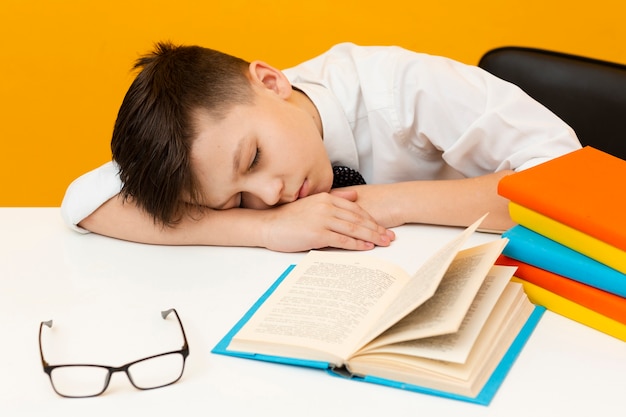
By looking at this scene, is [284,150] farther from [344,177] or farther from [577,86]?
[577,86]

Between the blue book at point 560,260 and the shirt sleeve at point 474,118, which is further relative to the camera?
the shirt sleeve at point 474,118

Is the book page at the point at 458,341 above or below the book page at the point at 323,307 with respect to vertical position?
above

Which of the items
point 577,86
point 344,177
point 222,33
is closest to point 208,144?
point 344,177

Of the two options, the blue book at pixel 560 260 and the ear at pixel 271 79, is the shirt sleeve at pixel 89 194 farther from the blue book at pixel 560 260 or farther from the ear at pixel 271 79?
the blue book at pixel 560 260

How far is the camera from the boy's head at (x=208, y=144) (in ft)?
3.57

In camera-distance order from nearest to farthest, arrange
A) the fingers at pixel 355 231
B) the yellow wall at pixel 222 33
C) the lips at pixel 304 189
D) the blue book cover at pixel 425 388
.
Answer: the blue book cover at pixel 425 388 → the fingers at pixel 355 231 → the lips at pixel 304 189 → the yellow wall at pixel 222 33

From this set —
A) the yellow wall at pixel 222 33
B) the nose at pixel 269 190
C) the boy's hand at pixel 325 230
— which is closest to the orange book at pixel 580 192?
the boy's hand at pixel 325 230

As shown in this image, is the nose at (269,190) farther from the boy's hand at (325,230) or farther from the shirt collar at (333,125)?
the shirt collar at (333,125)

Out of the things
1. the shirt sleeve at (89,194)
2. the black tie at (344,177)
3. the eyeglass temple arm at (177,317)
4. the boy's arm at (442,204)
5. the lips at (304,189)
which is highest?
the boy's arm at (442,204)

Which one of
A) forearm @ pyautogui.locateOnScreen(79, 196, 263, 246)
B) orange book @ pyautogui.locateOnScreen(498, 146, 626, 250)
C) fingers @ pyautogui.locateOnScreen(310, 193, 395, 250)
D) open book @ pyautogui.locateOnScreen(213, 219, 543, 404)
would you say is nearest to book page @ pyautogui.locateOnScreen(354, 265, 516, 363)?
open book @ pyautogui.locateOnScreen(213, 219, 543, 404)

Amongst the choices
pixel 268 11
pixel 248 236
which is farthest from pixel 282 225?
pixel 268 11

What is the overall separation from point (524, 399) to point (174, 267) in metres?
0.50

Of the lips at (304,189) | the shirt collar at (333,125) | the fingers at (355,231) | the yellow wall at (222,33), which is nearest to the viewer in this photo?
the fingers at (355,231)

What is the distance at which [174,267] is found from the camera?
3.48ft
